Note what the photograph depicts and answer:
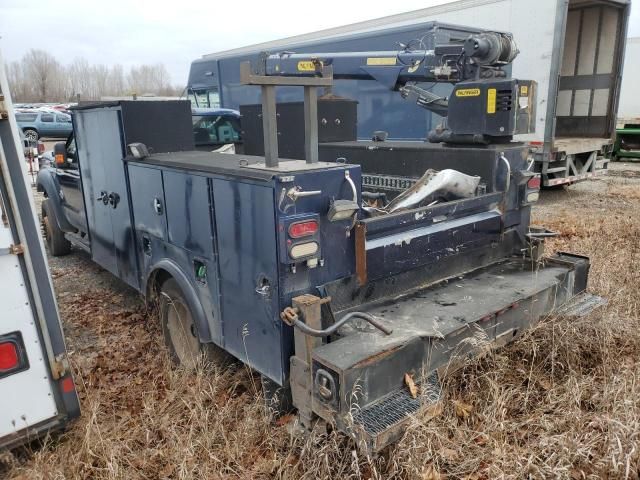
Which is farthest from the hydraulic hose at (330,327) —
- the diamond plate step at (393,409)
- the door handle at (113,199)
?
the door handle at (113,199)

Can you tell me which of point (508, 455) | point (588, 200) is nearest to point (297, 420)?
point (508, 455)

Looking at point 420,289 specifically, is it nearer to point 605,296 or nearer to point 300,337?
point 300,337

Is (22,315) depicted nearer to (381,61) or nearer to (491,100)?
(491,100)

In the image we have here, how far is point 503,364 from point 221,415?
172cm

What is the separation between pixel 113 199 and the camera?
4.27 metres

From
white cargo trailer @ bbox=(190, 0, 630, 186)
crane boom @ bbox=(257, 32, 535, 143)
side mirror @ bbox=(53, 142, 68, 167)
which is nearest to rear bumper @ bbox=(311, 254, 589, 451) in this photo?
crane boom @ bbox=(257, 32, 535, 143)

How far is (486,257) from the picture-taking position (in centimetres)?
395

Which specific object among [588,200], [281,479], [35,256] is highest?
[35,256]

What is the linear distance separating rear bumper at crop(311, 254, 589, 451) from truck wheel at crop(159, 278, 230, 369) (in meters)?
1.10

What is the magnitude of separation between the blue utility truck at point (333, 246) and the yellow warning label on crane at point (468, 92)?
16mm

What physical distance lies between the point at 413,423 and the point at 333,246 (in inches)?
38.8

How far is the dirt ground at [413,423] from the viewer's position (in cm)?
248

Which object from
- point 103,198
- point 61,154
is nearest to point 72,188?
point 61,154

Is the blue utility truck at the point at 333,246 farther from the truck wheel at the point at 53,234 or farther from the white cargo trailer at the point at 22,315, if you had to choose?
the truck wheel at the point at 53,234
